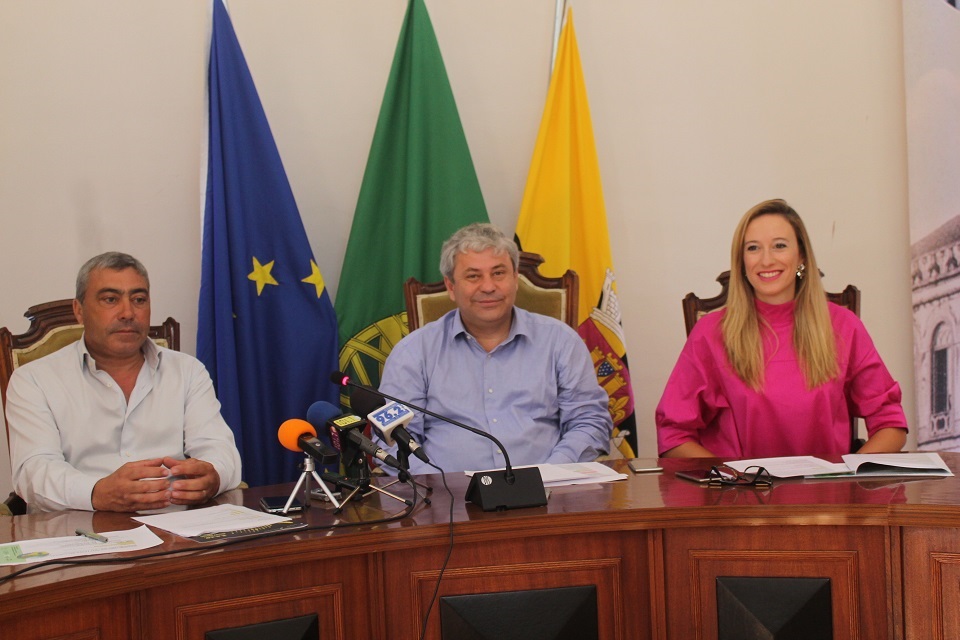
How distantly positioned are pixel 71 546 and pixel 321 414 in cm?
54

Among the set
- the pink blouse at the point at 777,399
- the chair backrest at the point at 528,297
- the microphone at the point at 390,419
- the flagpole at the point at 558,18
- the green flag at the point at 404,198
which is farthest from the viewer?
the flagpole at the point at 558,18

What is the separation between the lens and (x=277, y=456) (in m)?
3.51

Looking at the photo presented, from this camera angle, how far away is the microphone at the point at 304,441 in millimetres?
1904

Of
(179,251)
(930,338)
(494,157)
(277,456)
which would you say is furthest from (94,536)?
(930,338)

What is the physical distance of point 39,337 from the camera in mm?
2826

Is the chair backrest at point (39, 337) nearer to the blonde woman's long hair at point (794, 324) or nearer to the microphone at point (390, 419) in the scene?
the microphone at point (390, 419)

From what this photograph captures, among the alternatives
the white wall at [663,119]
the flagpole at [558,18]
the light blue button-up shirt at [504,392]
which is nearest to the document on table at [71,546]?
the light blue button-up shirt at [504,392]

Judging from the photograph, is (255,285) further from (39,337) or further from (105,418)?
(105,418)

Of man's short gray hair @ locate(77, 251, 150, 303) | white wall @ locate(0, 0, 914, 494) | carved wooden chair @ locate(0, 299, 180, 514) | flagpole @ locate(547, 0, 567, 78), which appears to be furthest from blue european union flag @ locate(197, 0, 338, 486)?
flagpole @ locate(547, 0, 567, 78)

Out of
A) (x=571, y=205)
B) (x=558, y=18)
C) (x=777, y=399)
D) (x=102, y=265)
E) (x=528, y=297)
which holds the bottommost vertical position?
(x=777, y=399)

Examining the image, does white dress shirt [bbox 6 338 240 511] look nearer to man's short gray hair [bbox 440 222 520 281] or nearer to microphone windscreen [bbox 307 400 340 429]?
microphone windscreen [bbox 307 400 340 429]

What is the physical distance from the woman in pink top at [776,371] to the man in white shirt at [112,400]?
1353 millimetres

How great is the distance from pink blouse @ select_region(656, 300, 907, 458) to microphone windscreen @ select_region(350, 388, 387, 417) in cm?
116

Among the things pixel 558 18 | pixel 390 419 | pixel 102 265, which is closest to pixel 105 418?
pixel 102 265
